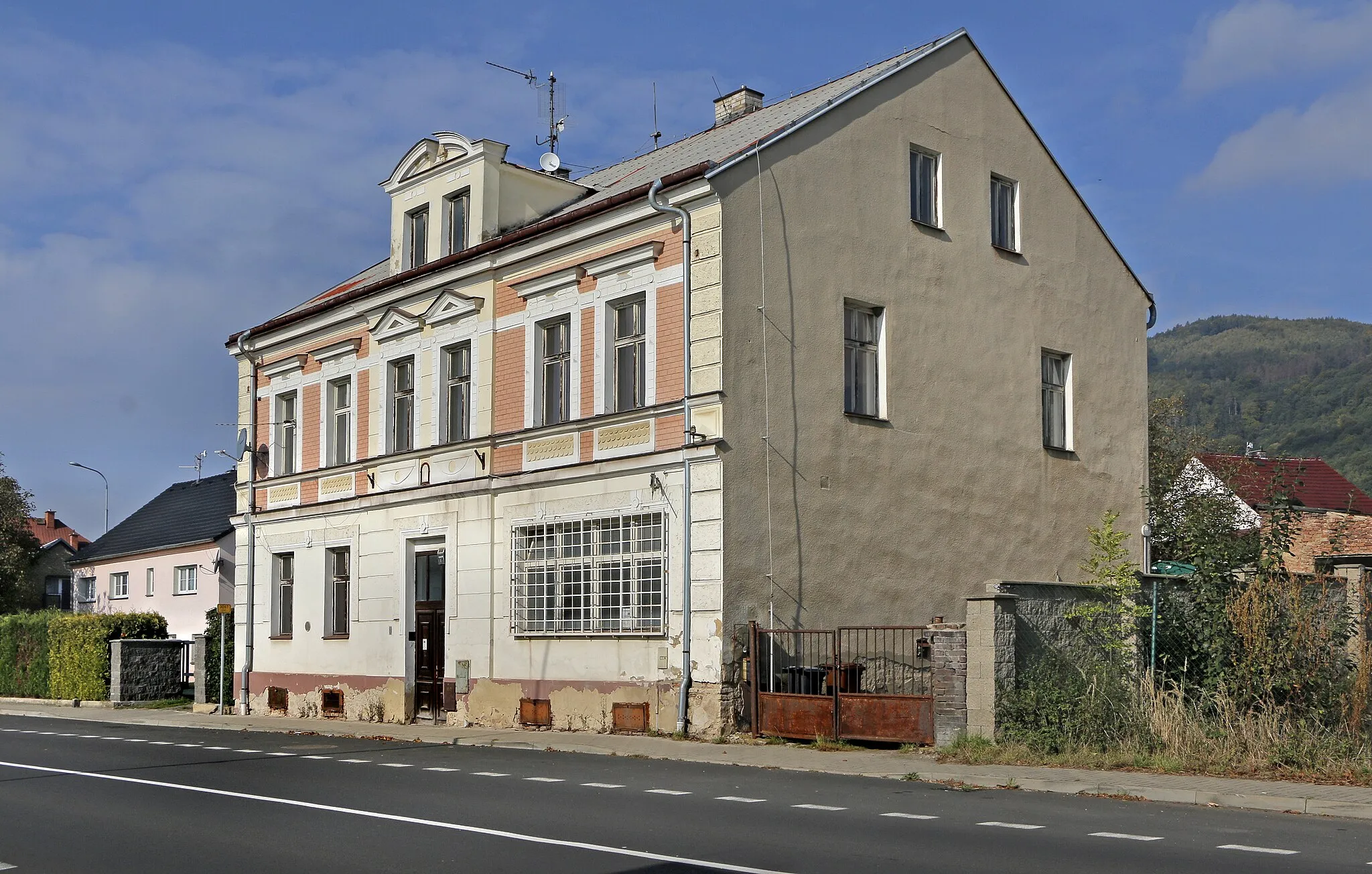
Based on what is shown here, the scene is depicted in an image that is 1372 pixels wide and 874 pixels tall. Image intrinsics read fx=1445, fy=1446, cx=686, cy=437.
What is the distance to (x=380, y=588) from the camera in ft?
87.0

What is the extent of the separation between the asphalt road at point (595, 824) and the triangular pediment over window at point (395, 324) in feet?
36.4

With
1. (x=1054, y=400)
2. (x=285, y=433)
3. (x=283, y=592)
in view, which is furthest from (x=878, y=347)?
(x=283, y=592)

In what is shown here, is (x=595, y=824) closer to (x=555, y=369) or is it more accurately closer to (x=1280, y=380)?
(x=555, y=369)

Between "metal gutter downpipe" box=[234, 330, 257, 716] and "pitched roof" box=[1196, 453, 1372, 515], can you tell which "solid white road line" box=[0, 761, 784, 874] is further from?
"metal gutter downpipe" box=[234, 330, 257, 716]

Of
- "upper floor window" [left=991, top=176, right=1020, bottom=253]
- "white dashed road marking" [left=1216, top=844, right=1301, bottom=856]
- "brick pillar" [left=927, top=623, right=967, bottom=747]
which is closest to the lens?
"white dashed road marking" [left=1216, top=844, right=1301, bottom=856]

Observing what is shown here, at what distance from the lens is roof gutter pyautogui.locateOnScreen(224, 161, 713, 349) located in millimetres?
20750

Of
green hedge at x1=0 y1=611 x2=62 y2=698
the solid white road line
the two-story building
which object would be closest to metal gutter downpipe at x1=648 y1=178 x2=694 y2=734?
the two-story building

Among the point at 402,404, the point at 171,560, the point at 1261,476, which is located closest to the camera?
the point at 1261,476

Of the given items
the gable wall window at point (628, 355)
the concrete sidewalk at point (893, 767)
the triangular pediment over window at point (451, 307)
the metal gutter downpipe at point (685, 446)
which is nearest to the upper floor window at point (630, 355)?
the gable wall window at point (628, 355)

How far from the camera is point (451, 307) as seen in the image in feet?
83.4

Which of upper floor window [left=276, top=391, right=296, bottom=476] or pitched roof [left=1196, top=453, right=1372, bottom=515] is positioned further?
upper floor window [left=276, top=391, right=296, bottom=476]

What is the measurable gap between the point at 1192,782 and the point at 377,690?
1632cm

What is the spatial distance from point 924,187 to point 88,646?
914 inches

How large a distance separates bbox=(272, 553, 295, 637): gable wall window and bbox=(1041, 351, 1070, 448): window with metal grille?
50.0 ft
